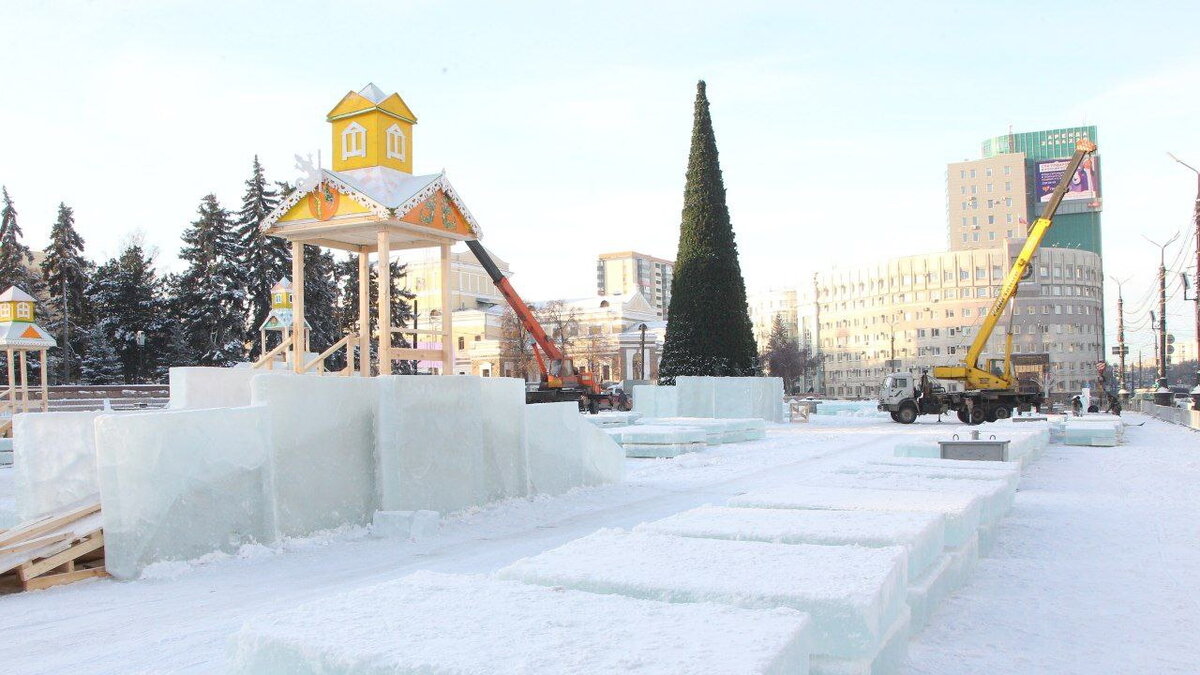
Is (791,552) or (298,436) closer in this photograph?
(791,552)

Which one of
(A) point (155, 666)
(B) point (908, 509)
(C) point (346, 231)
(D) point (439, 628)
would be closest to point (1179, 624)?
(B) point (908, 509)

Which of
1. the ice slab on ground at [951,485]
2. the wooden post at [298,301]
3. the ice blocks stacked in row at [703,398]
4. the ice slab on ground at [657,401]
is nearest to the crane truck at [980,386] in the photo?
the ice blocks stacked in row at [703,398]

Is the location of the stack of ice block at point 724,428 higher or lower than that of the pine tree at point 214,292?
lower

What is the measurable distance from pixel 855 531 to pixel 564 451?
303 inches

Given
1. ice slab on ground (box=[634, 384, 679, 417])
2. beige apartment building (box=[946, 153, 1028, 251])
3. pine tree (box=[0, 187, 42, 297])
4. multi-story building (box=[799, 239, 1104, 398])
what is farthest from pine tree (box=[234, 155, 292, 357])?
beige apartment building (box=[946, 153, 1028, 251])

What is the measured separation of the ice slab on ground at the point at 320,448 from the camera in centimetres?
868

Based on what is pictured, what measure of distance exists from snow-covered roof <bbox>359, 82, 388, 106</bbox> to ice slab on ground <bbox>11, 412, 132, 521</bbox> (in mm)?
5256

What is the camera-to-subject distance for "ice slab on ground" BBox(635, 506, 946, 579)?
5.36m

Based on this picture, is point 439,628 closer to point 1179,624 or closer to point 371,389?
point 1179,624

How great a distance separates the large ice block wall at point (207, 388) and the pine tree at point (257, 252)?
37.2 metres

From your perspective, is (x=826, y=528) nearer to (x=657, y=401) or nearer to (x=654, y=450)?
(x=654, y=450)

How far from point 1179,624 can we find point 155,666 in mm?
6233

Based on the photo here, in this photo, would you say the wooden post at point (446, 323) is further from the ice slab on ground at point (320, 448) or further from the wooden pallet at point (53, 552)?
the wooden pallet at point (53, 552)

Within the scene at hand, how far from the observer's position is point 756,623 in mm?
3295
